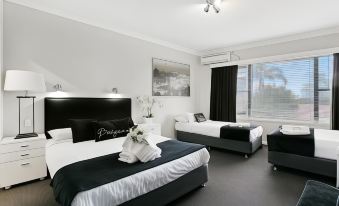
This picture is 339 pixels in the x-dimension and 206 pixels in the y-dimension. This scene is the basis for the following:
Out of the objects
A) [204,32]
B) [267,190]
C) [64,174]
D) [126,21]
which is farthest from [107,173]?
[204,32]

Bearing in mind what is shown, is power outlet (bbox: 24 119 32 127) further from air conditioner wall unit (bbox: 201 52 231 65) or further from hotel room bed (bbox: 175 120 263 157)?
air conditioner wall unit (bbox: 201 52 231 65)

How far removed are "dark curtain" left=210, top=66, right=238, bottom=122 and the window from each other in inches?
9.1

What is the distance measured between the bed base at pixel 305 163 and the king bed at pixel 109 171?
1.45 meters

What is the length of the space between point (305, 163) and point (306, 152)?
0.18m

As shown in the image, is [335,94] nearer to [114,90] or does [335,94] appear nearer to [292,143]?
[292,143]

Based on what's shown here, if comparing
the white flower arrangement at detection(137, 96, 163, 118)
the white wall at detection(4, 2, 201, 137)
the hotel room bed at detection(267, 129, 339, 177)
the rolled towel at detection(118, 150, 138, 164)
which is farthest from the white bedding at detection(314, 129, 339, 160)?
the white wall at detection(4, 2, 201, 137)

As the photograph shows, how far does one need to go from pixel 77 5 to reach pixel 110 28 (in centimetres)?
91

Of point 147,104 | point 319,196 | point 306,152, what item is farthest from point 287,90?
point 319,196

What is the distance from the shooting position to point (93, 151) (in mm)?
2498

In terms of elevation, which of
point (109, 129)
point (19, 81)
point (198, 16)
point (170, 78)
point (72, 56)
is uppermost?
point (198, 16)

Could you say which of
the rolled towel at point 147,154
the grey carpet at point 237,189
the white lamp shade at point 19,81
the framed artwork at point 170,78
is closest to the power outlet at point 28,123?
the white lamp shade at point 19,81

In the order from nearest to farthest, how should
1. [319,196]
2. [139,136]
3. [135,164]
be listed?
[319,196] < [135,164] < [139,136]

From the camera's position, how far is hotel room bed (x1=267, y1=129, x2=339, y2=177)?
9.15 ft

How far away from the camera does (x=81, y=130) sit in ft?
9.82
